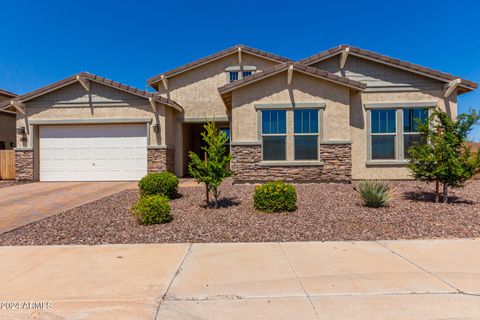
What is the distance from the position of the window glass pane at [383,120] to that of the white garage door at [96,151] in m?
10.7

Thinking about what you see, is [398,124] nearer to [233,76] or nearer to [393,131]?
[393,131]

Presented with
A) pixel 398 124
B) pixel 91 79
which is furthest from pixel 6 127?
pixel 398 124

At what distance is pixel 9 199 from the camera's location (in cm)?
926

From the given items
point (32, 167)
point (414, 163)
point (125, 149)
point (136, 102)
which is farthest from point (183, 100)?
point (414, 163)

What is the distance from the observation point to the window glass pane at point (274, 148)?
1092 centimetres

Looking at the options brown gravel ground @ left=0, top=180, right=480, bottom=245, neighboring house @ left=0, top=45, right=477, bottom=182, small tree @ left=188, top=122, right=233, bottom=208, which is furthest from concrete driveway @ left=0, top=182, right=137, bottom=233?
small tree @ left=188, top=122, right=233, bottom=208

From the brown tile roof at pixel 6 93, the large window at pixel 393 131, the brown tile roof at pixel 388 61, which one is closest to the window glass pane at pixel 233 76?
the brown tile roof at pixel 388 61

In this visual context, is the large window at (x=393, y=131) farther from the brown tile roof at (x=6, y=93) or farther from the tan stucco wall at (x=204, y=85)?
the brown tile roof at (x=6, y=93)

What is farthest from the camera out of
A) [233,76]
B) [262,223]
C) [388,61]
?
[233,76]

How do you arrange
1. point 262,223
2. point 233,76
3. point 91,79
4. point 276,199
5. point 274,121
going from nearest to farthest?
point 262,223 → point 276,199 → point 274,121 → point 91,79 → point 233,76

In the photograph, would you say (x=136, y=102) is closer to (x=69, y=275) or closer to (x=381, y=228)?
(x=69, y=275)

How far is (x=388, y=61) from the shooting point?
38.7ft

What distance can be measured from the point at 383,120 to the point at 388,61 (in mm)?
2631

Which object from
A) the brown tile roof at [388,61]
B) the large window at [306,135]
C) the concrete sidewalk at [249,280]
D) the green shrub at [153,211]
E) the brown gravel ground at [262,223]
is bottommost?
the concrete sidewalk at [249,280]
